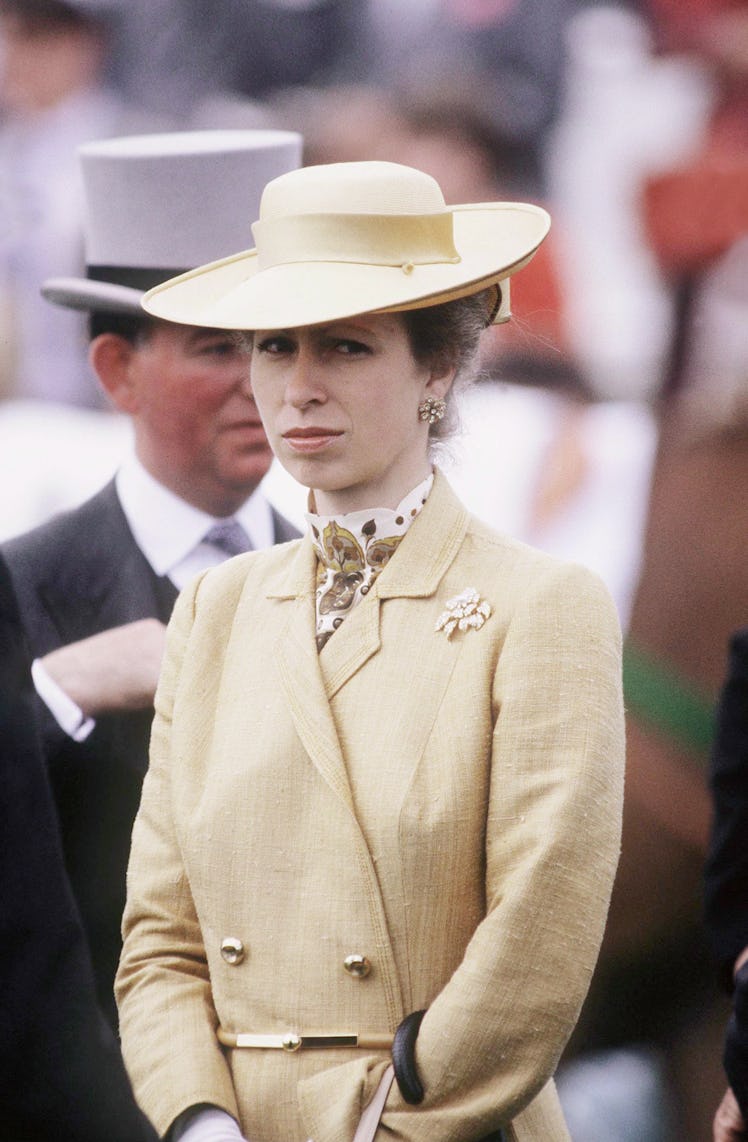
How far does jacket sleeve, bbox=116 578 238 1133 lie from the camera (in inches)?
77.9

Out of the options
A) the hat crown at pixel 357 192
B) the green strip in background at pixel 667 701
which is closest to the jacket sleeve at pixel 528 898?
the hat crown at pixel 357 192

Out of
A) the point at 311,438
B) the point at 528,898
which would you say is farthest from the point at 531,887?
the point at 311,438

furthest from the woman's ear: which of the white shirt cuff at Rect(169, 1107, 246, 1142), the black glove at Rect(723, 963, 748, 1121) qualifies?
the black glove at Rect(723, 963, 748, 1121)

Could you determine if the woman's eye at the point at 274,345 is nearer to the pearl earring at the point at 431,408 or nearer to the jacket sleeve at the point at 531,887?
the pearl earring at the point at 431,408

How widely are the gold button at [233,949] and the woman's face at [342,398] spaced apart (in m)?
0.56

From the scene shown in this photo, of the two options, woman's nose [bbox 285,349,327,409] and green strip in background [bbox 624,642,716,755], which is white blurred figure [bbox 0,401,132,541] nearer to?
woman's nose [bbox 285,349,327,409]

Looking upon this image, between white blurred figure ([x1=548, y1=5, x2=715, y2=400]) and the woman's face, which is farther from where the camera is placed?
white blurred figure ([x1=548, y1=5, x2=715, y2=400])

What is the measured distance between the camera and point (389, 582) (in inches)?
80.3

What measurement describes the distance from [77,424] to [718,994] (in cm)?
191

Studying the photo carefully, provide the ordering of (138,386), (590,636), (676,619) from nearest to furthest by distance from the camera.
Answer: (590,636) → (138,386) → (676,619)

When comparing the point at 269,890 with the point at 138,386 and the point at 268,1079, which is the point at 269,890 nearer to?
the point at 268,1079

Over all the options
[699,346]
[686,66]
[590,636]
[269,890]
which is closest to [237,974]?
[269,890]

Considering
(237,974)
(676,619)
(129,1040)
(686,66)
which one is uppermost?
(686,66)

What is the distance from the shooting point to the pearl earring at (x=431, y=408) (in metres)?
2.04
